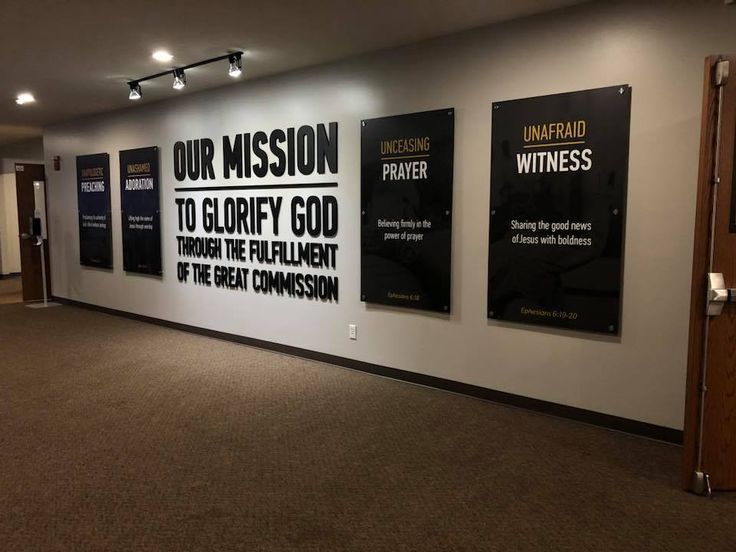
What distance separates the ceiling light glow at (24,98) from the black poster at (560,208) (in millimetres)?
5188

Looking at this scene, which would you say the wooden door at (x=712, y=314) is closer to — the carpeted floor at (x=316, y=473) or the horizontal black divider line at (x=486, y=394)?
the carpeted floor at (x=316, y=473)

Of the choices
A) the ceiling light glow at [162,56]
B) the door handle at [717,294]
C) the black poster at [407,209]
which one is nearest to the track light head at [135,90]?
the ceiling light glow at [162,56]

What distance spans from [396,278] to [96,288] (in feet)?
17.2

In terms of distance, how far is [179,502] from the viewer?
276 centimetres

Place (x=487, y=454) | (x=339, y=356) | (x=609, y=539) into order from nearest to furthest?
(x=609, y=539) < (x=487, y=454) < (x=339, y=356)

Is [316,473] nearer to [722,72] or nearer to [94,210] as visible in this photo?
[722,72]

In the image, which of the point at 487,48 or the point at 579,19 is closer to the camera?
the point at 579,19

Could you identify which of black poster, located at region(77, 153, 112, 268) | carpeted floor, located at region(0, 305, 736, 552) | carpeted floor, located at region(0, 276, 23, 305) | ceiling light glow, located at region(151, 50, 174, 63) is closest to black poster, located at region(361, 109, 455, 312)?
carpeted floor, located at region(0, 305, 736, 552)

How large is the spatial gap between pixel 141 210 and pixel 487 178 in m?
4.70

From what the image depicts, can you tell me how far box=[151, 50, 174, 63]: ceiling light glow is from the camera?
4.58 m

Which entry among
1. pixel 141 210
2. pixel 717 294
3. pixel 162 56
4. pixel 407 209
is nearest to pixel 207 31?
pixel 162 56

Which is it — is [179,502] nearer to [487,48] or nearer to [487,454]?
[487,454]

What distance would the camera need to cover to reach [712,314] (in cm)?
273

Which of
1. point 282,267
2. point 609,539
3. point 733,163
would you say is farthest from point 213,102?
point 609,539
